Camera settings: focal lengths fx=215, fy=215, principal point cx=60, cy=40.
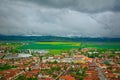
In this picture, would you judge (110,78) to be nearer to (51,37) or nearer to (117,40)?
(117,40)

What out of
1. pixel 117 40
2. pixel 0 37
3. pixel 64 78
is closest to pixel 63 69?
pixel 64 78

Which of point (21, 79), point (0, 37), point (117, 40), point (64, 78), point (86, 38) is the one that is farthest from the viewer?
point (86, 38)

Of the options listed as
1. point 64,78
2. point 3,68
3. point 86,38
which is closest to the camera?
point 64,78

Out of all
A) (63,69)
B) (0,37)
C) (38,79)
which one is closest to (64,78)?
(38,79)

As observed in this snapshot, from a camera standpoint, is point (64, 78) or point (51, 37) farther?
point (51, 37)

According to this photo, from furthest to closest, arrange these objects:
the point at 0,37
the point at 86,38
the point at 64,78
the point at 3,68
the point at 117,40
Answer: the point at 86,38 < the point at 0,37 < the point at 117,40 < the point at 3,68 < the point at 64,78

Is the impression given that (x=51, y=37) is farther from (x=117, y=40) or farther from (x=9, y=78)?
(x=9, y=78)

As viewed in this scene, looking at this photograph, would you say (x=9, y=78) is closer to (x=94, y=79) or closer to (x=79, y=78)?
(x=79, y=78)

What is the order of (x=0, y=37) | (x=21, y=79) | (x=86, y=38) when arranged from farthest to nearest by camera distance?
(x=86, y=38), (x=0, y=37), (x=21, y=79)

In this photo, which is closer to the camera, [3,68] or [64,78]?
[64,78]
